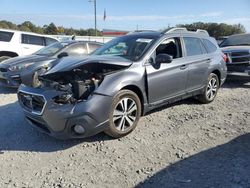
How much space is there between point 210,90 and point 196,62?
105cm

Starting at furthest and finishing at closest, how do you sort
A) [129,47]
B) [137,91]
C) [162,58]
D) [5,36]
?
[5,36], [129,47], [162,58], [137,91]

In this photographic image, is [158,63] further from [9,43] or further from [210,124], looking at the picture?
[9,43]

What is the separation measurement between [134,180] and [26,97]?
2304 millimetres

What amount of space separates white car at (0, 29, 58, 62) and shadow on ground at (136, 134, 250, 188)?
10.2m

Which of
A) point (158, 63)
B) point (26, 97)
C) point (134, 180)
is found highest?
point (158, 63)

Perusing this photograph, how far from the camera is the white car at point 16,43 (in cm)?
1327

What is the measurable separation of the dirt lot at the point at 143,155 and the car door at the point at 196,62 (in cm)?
73

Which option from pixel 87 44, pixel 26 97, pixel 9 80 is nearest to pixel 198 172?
pixel 26 97

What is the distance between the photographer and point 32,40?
14.6 m

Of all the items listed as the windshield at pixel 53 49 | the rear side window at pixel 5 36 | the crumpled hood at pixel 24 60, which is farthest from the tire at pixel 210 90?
the rear side window at pixel 5 36

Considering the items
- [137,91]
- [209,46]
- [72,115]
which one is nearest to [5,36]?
[209,46]

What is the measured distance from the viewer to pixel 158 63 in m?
6.05

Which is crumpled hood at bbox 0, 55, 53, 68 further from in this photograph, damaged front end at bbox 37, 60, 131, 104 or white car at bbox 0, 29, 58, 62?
damaged front end at bbox 37, 60, 131, 104

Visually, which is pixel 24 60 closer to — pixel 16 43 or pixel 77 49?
pixel 77 49
